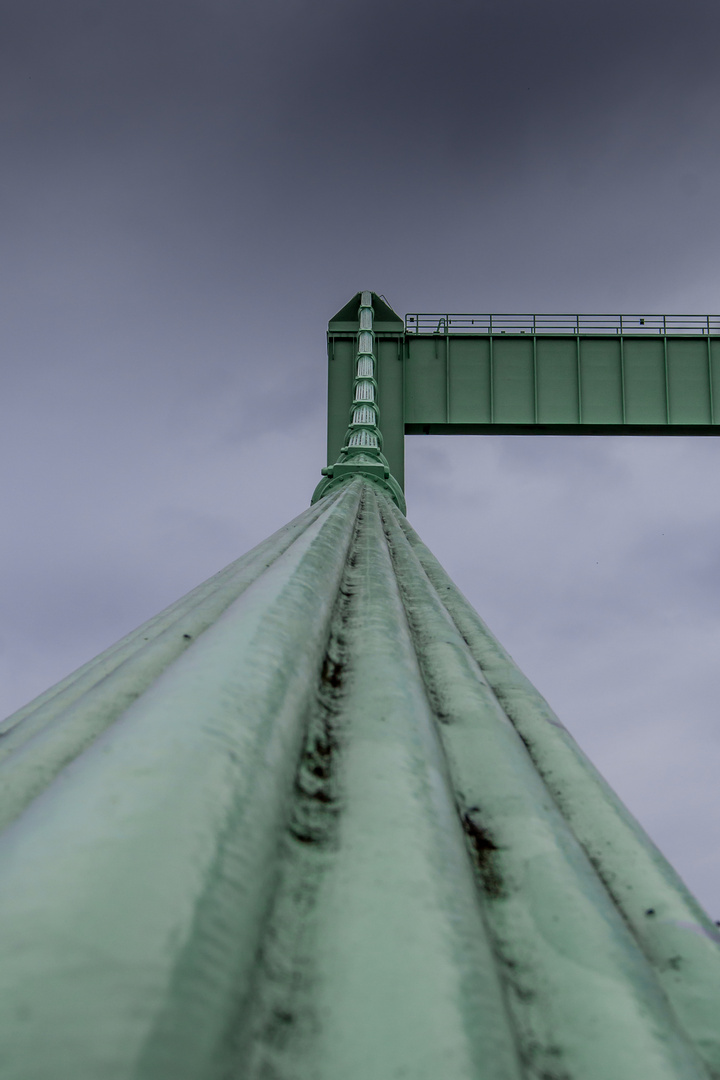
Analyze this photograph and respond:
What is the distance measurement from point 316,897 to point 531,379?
10.2 metres

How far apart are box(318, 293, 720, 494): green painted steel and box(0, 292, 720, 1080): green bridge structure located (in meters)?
8.84

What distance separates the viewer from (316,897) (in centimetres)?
76

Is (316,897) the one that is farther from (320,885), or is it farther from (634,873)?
(634,873)

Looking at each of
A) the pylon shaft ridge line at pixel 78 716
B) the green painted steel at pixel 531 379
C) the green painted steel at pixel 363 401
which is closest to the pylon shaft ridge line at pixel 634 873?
the pylon shaft ridge line at pixel 78 716

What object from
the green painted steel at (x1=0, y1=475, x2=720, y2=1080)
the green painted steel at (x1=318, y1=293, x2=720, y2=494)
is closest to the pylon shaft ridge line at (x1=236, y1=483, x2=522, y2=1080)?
the green painted steel at (x1=0, y1=475, x2=720, y2=1080)

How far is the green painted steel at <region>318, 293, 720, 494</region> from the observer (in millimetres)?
10055

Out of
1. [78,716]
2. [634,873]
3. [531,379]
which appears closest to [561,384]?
[531,379]

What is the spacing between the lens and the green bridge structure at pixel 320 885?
1.73 ft

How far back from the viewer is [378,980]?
2.14ft

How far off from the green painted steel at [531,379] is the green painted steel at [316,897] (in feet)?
29.6

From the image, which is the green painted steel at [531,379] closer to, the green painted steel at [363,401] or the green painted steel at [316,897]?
the green painted steel at [363,401]

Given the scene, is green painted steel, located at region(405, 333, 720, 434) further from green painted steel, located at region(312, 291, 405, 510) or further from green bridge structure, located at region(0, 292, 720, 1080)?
green bridge structure, located at region(0, 292, 720, 1080)

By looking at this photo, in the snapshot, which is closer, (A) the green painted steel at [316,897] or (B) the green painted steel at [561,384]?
(A) the green painted steel at [316,897]

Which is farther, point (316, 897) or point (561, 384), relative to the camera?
point (561, 384)
